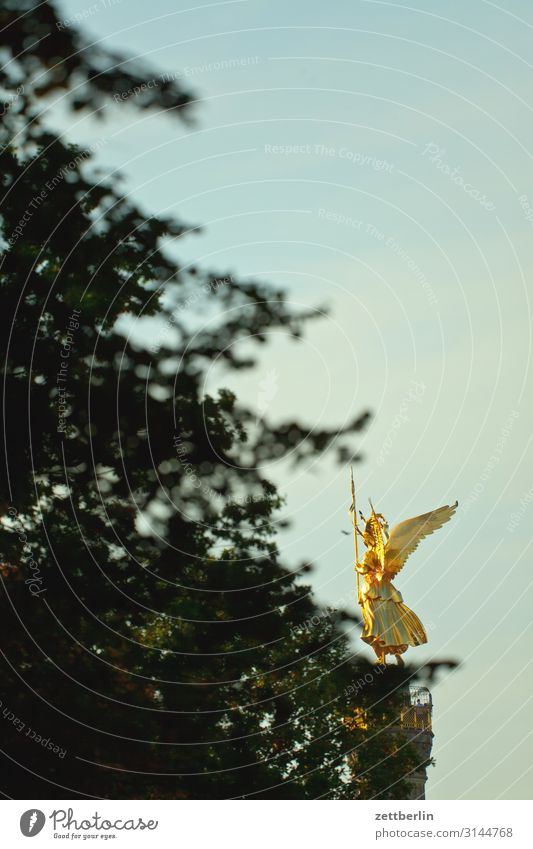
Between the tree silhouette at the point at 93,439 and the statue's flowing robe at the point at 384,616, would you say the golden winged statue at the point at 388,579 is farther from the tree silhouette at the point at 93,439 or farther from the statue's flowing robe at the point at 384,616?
the tree silhouette at the point at 93,439

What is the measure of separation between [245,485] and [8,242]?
181 inches

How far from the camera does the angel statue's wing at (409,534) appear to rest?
21.9 m

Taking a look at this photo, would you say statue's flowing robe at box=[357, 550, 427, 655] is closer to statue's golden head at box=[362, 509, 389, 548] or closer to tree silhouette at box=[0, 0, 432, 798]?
statue's golden head at box=[362, 509, 389, 548]

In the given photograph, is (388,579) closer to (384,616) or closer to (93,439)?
(384,616)

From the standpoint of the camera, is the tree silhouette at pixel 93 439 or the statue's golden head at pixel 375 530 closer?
the tree silhouette at pixel 93 439

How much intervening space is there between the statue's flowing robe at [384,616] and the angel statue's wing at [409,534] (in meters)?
0.23

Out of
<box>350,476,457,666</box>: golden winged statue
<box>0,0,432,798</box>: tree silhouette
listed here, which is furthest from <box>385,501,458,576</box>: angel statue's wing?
<box>0,0,432,798</box>: tree silhouette

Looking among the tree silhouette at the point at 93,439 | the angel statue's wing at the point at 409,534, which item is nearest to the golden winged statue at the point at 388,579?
the angel statue's wing at the point at 409,534

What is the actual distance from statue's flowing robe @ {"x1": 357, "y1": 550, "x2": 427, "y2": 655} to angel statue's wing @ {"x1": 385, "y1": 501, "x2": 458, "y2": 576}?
23 centimetres

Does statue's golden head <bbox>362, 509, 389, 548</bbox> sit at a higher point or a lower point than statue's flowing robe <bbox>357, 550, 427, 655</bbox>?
higher

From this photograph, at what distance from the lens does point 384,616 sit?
21.6m

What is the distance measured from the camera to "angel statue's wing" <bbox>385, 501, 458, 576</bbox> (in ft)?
71.9

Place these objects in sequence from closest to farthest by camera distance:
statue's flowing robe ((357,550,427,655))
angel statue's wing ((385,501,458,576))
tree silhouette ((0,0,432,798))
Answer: tree silhouette ((0,0,432,798))
statue's flowing robe ((357,550,427,655))
angel statue's wing ((385,501,458,576))

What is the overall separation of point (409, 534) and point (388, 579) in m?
0.81
